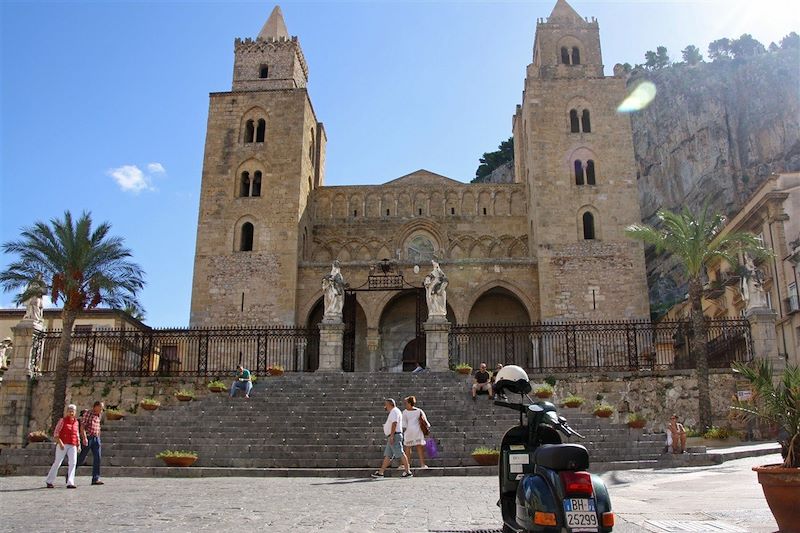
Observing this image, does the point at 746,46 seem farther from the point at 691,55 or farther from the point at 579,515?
the point at 579,515

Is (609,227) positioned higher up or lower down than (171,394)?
higher up

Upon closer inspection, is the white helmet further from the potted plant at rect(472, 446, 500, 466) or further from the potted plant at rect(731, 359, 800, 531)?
the potted plant at rect(472, 446, 500, 466)

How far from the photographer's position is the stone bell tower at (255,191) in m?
31.3

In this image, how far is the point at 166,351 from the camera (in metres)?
25.8

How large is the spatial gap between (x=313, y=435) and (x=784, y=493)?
10657 mm

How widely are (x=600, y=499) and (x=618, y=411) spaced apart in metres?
16.4

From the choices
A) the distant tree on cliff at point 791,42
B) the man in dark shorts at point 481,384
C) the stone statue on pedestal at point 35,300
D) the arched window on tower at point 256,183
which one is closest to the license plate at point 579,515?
the man in dark shorts at point 481,384

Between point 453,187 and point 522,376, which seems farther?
point 453,187

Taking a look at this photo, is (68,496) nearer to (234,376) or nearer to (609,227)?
(234,376)

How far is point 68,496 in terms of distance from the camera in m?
9.52

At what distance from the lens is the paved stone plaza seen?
6.67m

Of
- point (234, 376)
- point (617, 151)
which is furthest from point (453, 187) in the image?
point (234, 376)

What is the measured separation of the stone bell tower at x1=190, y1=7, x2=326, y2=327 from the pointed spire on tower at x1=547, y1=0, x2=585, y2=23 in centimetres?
1353

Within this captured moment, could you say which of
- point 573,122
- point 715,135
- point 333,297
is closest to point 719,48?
point 715,135
